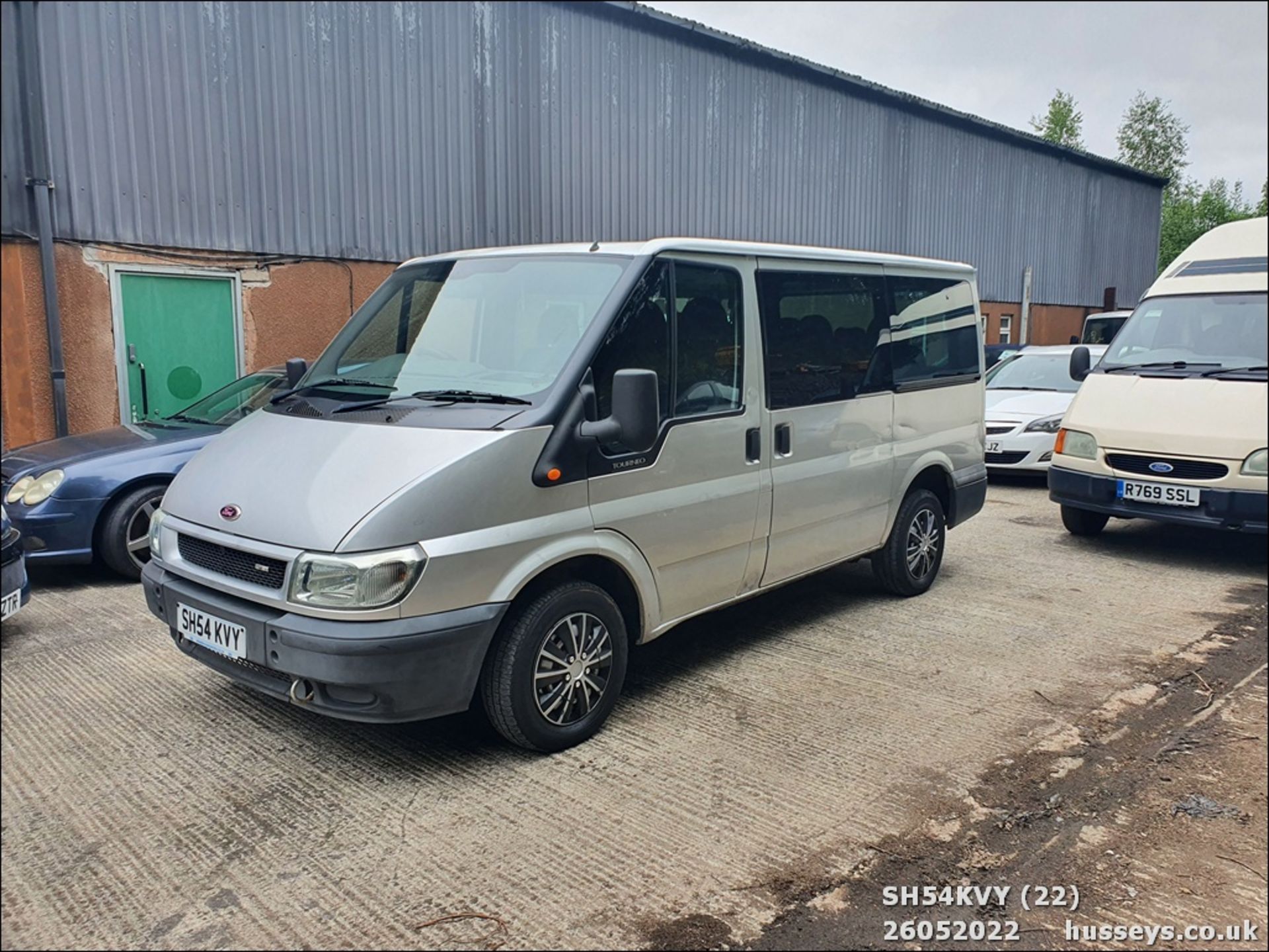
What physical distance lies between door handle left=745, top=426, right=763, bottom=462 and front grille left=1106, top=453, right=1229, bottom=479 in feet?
6.57

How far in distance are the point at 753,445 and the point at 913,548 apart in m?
1.95

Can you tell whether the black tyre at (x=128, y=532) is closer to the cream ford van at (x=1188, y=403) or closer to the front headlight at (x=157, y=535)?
the front headlight at (x=157, y=535)

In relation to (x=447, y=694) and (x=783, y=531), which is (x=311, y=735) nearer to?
(x=447, y=694)

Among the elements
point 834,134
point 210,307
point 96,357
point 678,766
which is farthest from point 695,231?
point 678,766

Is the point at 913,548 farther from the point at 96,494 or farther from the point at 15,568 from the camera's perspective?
the point at 96,494

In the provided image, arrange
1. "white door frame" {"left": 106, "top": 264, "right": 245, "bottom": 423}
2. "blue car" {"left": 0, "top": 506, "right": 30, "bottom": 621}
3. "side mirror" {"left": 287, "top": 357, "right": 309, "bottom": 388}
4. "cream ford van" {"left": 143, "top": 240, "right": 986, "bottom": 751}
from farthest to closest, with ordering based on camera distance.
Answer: "white door frame" {"left": 106, "top": 264, "right": 245, "bottom": 423}
"side mirror" {"left": 287, "top": 357, "right": 309, "bottom": 388}
"cream ford van" {"left": 143, "top": 240, "right": 986, "bottom": 751}
"blue car" {"left": 0, "top": 506, "right": 30, "bottom": 621}

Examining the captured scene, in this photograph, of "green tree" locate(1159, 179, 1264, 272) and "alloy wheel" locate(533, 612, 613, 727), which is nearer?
"green tree" locate(1159, 179, 1264, 272)

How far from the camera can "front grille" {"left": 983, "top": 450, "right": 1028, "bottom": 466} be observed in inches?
381

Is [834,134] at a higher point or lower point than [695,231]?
higher

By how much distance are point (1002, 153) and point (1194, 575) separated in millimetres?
17648

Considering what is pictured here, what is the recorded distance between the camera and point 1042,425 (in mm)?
9617

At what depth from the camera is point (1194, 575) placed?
2355 millimetres

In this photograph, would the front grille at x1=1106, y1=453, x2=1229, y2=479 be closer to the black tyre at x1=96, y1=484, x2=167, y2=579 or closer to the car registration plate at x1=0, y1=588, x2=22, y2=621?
the car registration plate at x1=0, y1=588, x2=22, y2=621

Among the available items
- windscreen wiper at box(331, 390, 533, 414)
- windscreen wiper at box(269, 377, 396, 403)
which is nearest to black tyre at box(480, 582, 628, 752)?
windscreen wiper at box(331, 390, 533, 414)
